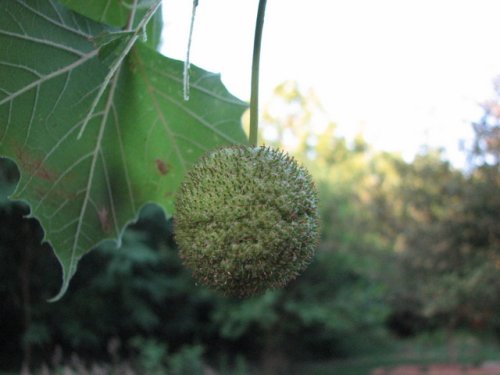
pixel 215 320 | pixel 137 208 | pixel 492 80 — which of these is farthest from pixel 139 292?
pixel 137 208

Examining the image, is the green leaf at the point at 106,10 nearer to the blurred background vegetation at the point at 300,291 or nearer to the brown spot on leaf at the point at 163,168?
the brown spot on leaf at the point at 163,168

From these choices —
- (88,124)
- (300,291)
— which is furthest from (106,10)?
(300,291)

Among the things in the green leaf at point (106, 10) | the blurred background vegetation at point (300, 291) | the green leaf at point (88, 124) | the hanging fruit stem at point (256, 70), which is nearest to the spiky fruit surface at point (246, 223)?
the hanging fruit stem at point (256, 70)

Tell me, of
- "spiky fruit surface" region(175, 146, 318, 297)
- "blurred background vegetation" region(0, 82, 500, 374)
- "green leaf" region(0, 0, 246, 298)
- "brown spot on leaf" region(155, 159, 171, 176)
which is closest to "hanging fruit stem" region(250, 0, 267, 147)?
"spiky fruit surface" region(175, 146, 318, 297)

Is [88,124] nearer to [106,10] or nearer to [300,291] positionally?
[106,10]

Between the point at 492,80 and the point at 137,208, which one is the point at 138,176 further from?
the point at 492,80

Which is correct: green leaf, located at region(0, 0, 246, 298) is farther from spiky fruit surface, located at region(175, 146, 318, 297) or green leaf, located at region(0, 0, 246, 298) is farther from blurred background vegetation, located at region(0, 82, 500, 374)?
blurred background vegetation, located at region(0, 82, 500, 374)
